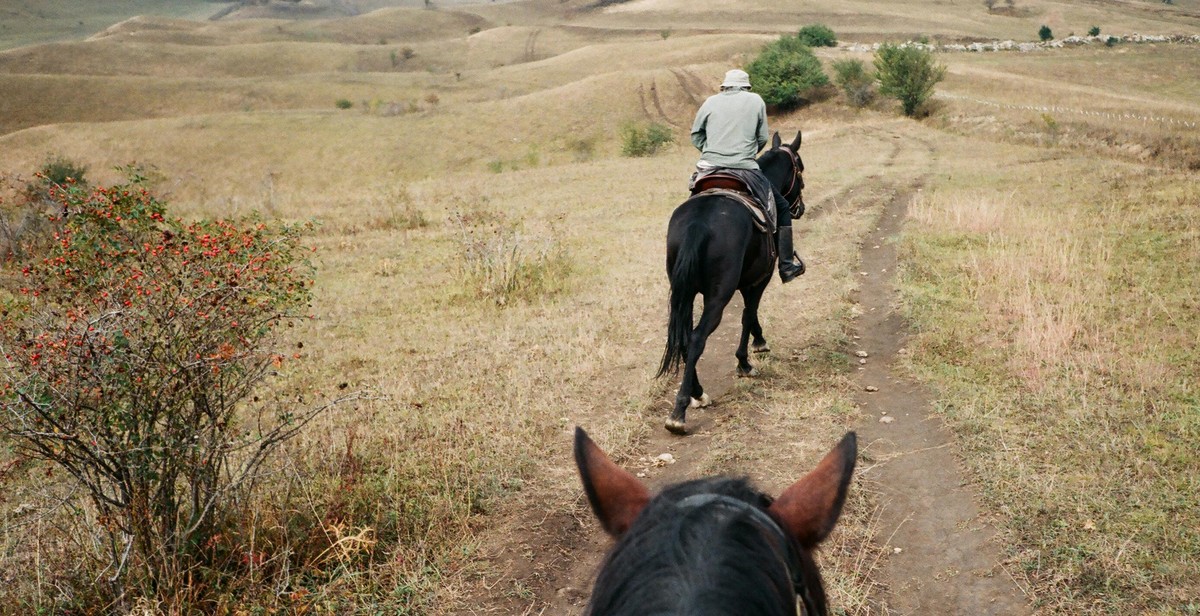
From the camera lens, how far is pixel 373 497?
473 centimetres

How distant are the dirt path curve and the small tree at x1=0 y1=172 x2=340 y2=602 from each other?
4.02 metres

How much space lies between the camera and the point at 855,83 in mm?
45125

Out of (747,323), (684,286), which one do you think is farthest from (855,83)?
(684,286)

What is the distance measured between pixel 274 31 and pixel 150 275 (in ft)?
602

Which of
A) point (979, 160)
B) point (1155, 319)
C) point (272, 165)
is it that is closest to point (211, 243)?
point (1155, 319)

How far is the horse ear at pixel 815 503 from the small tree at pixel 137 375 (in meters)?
3.16

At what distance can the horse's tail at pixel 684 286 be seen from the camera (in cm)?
620

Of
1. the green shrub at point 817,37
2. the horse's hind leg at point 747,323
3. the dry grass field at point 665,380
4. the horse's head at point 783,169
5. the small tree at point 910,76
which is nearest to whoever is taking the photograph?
the dry grass field at point 665,380

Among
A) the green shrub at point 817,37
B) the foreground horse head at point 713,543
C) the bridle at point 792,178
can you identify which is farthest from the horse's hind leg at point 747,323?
the green shrub at point 817,37

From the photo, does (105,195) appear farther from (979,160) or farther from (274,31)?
(274,31)

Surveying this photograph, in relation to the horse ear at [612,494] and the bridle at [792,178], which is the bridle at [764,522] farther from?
the bridle at [792,178]

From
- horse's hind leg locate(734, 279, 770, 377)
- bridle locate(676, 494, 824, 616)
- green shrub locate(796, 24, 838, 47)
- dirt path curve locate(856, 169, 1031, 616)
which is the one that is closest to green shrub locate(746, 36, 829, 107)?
green shrub locate(796, 24, 838, 47)

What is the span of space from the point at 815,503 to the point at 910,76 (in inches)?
1710

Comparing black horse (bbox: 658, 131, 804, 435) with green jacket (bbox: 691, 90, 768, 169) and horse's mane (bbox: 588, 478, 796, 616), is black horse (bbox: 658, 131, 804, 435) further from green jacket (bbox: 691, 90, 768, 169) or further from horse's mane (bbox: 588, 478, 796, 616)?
horse's mane (bbox: 588, 478, 796, 616)
